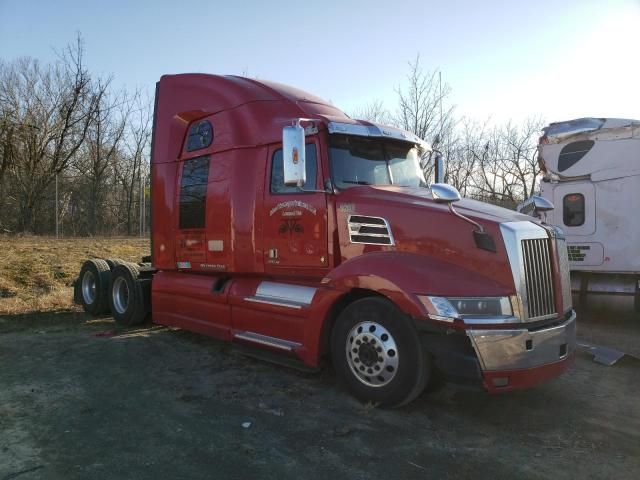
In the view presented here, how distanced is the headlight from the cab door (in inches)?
57.0

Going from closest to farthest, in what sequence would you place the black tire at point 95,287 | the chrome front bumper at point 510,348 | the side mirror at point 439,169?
the chrome front bumper at point 510,348 → the side mirror at point 439,169 → the black tire at point 95,287

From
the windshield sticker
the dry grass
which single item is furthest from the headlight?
the dry grass

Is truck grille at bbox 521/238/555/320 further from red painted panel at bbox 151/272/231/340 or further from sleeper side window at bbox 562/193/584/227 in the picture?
sleeper side window at bbox 562/193/584/227

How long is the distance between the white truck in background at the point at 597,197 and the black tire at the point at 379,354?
5.70m

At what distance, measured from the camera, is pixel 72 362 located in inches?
237

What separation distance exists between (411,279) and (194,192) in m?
3.71

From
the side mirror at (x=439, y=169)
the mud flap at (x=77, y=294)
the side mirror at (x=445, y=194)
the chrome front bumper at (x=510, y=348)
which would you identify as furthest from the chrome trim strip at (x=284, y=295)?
the mud flap at (x=77, y=294)

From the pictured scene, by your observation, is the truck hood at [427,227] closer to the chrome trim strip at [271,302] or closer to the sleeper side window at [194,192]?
the chrome trim strip at [271,302]

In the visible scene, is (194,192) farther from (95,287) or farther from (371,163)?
(95,287)

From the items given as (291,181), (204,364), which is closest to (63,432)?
(204,364)

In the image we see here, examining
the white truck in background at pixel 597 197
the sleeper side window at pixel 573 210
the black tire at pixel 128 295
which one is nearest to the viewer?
the black tire at pixel 128 295

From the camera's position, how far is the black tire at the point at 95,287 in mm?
8953

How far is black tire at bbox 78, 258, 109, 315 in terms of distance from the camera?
895 centimetres

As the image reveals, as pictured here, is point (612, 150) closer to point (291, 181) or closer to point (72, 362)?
point (291, 181)
